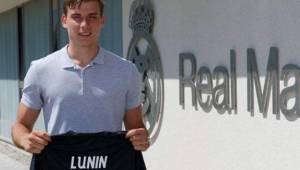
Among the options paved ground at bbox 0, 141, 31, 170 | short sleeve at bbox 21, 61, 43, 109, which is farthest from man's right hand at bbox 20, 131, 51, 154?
paved ground at bbox 0, 141, 31, 170

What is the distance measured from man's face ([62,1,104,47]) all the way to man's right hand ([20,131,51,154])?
44 cm

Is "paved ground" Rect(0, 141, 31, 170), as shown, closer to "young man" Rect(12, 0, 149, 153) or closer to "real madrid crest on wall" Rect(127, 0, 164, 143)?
"real madrid crest on wall" Rect(127, 0, 164, 143)

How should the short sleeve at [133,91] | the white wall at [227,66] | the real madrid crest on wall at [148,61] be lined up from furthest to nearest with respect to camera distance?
the real madrid crest on wall at [148,61] < the white wall at [227,66] < the short sleeve at [133,91]

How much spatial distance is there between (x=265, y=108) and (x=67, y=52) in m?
1.93

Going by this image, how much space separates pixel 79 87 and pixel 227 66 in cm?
221

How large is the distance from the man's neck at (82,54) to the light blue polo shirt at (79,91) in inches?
0.8

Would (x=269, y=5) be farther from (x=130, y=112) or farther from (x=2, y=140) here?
(x=2, y=140)

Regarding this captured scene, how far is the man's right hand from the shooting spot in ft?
8.95

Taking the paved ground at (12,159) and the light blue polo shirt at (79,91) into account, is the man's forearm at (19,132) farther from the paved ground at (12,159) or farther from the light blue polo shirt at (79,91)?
the paved ground at (12,159)

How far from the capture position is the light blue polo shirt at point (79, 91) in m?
2.76

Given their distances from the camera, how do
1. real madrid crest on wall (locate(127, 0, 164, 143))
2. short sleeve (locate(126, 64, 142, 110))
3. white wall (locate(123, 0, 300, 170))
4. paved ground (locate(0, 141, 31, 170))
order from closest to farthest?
short sleeve (locate(126, 64, 142, 110))
white wall (locate(123, 0, 300, 170))
real madrid crest on wall (locate(127, 0, 164, 143))
paved ground (locate(0, 141, 31, 170))

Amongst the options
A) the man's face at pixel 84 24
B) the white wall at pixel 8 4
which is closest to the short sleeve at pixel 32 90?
the man's face at pixel 84 24

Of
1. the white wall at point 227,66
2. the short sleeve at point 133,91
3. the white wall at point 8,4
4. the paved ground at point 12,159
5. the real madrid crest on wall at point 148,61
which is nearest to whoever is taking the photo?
the short sleeve at point 133,91

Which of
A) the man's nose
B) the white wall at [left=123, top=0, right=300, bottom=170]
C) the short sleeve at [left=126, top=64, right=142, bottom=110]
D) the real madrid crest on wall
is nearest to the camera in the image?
the man's nose
